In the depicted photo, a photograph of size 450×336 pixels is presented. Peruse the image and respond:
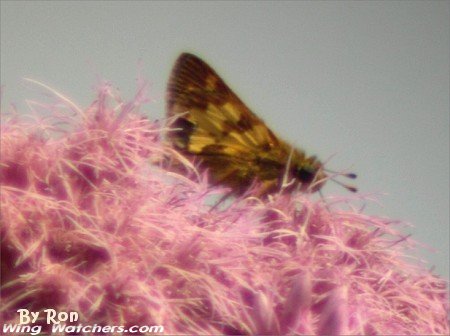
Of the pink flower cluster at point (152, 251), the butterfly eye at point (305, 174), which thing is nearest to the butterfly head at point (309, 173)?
the butterfly eye at point (305, 174)

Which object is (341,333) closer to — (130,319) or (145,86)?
(130,319)

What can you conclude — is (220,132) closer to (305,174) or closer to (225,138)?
(225,138)

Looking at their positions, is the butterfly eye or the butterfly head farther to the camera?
the butterfly eye

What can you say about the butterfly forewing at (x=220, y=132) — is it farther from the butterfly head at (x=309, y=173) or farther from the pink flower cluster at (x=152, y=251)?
the pink flower cluster at (x=152, y=251)

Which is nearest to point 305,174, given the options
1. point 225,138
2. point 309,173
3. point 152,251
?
point 309,173

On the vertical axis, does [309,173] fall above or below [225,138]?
above

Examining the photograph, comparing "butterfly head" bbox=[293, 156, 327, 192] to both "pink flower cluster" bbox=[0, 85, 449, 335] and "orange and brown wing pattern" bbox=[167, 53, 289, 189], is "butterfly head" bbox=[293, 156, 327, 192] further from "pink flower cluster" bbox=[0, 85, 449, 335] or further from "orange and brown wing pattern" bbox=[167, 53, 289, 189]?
"pink flower cluster" bbox=[0, 85, 449, 335]

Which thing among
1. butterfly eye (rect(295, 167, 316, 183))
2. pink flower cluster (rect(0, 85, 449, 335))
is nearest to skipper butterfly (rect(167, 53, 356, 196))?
butterfly eye (rect(295, 167, 316, 183))
